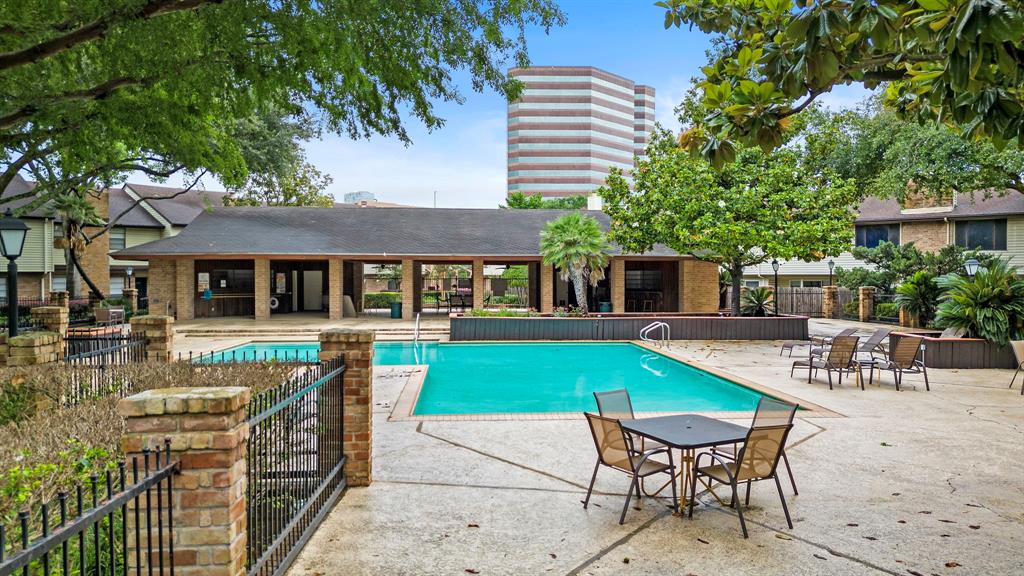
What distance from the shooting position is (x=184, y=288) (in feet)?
73.2

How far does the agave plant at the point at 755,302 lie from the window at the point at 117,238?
101ft

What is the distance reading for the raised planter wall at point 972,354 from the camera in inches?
476

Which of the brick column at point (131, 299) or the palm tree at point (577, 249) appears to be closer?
the palm tree at point (577, 249)

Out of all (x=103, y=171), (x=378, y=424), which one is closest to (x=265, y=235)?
(x=103, y=171)

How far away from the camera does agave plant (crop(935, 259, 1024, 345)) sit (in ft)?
39.5

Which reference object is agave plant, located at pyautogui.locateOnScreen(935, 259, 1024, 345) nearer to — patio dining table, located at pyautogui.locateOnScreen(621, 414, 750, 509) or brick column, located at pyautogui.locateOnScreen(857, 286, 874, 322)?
patio dining table, located at pyautogui.locateOnScreen(621, 414, 750, 509)

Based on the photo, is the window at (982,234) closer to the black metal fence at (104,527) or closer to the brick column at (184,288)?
the black metal fence at (104,527)

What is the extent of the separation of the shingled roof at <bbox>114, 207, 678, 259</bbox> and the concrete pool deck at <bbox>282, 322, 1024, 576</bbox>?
15.6 metres

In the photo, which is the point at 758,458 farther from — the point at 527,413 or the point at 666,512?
the point at 527,413

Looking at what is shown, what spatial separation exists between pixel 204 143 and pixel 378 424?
4.62 metres

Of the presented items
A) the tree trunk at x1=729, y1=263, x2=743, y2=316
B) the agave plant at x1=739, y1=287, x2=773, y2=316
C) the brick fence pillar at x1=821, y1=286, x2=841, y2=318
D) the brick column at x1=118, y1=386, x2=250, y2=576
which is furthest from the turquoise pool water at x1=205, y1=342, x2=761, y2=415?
the brick fence pillar at x1=821, y1=286, x2=841, y2=318

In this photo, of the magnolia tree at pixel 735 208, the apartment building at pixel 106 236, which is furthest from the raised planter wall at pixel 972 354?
the apartment building at pixel 106 236

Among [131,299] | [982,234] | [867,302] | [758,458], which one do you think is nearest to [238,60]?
[758,458]

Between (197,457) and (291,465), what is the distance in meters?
1.82
